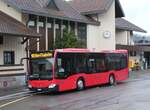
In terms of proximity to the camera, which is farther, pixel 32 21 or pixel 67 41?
pixel 67 41

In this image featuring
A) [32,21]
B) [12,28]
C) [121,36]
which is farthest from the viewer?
[121,36]

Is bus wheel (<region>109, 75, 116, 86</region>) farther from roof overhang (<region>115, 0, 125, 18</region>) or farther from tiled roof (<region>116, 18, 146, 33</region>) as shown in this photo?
tiled roof (<region>116, 18, 146, 33</region>)

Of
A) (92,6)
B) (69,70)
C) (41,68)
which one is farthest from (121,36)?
(41,68)

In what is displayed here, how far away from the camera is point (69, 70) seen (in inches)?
998

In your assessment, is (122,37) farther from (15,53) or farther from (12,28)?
(12,28)

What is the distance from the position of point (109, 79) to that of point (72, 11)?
35.3 ft

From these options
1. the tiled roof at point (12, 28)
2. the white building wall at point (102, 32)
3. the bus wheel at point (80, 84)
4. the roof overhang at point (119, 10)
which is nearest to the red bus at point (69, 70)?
the bus wheel at point (80, 84)

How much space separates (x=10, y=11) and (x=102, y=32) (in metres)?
12.8

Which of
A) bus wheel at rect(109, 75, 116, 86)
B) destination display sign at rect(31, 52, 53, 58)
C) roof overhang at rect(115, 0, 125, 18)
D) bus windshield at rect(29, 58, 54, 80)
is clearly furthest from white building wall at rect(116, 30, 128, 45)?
bus windshield at rect(29, 58, 54, 80)

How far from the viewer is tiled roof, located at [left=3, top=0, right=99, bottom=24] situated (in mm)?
30719

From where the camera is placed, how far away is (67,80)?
984 inches

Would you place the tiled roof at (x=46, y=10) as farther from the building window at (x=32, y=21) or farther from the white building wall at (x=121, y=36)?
the white building wall at (x=121, y=36)

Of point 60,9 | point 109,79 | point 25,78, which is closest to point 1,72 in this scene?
point 25,78

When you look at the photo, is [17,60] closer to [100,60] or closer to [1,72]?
[1,72]
